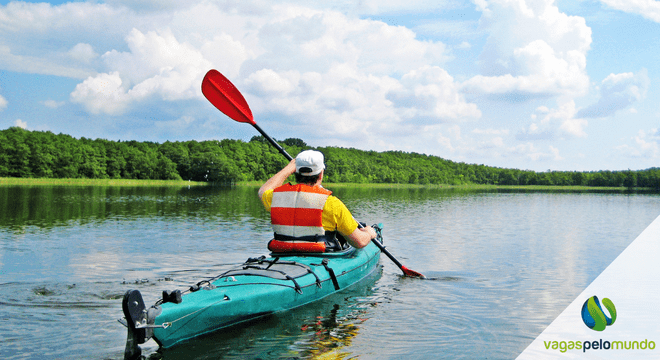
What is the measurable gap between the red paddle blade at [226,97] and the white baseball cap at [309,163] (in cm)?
340

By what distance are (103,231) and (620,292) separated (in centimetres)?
1482

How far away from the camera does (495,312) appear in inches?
305

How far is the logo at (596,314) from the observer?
7117mm

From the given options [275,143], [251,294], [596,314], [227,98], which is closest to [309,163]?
[251,294]

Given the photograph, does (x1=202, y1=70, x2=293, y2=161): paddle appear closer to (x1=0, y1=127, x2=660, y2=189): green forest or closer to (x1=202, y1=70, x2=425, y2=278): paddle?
(x1=202, y1=70, x2=425, y2=278): paddle

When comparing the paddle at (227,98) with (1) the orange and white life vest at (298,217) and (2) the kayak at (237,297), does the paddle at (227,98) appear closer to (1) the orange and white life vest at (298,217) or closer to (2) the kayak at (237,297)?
(1) the orange and white life vest at (298,217)

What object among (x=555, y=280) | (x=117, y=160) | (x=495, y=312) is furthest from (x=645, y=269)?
(x=117, y=160)

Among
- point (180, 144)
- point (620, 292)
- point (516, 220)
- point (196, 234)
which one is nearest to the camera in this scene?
point (620, 292)

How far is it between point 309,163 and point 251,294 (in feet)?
6.24

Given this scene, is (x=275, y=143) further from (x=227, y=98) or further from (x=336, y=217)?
(x=336, y=217)

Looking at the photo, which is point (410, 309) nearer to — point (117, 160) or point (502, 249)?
point (502, 249)

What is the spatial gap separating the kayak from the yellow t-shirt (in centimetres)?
61

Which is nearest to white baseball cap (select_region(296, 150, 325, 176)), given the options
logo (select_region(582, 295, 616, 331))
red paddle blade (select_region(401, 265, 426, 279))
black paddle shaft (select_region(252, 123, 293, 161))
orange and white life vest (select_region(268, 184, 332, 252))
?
orange and white life vest (select_region(268, 184, 332, 252))

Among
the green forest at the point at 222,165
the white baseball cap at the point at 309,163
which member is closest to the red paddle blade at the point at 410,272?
the white baseball cap at the point at 309,163
